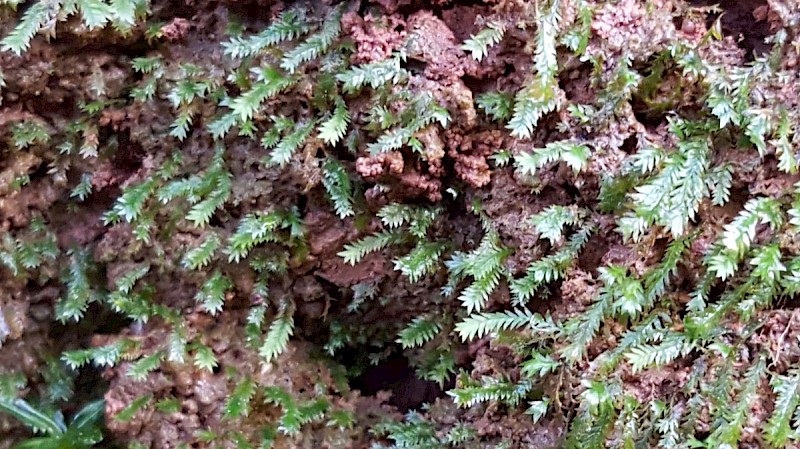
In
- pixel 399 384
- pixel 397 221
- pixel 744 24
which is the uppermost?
pixel 744 24

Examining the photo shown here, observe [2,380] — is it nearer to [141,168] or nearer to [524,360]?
[141,168]

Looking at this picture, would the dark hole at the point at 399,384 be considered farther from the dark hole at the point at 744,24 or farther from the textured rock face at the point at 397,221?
the dark hole at the point at 744,24

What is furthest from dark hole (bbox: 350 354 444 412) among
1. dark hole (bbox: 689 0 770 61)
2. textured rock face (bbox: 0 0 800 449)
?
dark hole (bbox: 689 0 770 61)

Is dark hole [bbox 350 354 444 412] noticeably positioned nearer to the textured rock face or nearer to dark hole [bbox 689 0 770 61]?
the textured rock face

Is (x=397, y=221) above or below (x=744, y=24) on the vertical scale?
below

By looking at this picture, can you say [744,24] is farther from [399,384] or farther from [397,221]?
[399,384]

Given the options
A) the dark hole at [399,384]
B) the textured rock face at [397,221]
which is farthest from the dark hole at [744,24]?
the dark hole at [399,384]

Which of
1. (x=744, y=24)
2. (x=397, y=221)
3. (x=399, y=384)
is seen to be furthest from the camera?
(x=399, y=384)

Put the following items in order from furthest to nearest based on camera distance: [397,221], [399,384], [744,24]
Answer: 1. [399,384]
2. [397,221]
3. [744,24]

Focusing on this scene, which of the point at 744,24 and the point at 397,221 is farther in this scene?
the point at 397,221

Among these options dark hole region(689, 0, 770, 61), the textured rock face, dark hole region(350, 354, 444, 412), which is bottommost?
dark hole region(350, 354, 444, 412)

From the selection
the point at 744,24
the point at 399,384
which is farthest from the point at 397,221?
the point at 744,24
